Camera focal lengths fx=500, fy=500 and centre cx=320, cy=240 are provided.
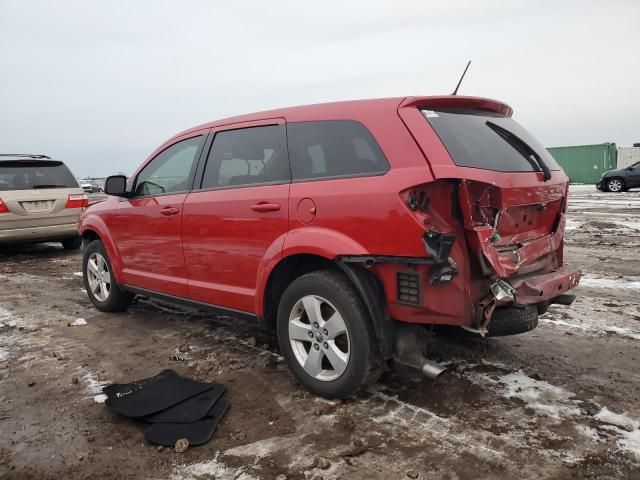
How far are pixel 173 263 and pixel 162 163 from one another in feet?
3.27

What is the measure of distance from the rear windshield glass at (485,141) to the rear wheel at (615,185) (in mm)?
21171

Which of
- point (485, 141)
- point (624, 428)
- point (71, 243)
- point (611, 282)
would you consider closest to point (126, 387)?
point (485, 141)

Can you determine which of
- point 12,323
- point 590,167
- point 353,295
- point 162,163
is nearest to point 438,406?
point 353,295

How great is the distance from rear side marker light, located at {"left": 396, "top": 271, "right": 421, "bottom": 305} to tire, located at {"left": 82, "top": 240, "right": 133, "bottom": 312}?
133 inches

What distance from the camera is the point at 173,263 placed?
427 cm

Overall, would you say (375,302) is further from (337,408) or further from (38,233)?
(38,233)

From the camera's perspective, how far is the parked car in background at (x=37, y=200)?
8484 millimetres

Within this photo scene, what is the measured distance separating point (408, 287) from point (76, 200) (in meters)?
8.16

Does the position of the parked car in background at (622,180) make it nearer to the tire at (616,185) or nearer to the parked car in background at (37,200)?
the tire at (616,185)

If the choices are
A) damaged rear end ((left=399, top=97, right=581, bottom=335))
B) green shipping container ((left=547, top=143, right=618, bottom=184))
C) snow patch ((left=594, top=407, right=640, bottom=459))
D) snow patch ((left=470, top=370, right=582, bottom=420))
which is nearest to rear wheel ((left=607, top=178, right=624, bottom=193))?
green shipping container ((left=547, top=143, right=618, bottom=184))

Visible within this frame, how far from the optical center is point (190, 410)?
305 centimetres

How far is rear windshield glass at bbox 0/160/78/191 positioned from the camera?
8.65m

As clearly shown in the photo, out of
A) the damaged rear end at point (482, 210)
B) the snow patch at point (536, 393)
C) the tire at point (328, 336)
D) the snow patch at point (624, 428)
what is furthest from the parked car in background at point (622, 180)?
A: the tire at point (328, 336)

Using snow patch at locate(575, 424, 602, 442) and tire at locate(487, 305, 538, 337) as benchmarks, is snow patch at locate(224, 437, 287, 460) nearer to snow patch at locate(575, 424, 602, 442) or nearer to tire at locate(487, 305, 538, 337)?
tire at locate(487, 305, 538, 337)
